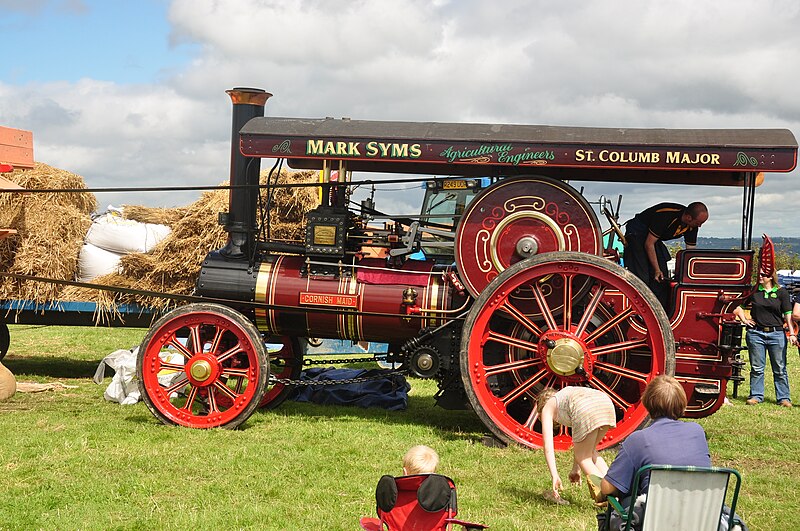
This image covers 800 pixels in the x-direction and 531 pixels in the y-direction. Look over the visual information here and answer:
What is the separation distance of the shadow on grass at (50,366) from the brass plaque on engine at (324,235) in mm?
4564

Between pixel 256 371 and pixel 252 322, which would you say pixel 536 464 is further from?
pixel 252 322

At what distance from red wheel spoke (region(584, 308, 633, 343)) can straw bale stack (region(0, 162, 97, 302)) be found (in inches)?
242

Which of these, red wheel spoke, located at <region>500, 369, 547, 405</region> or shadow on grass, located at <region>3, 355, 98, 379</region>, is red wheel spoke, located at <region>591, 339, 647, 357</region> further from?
shadow on grass, located at <region>3, 355, 98, 379</region>

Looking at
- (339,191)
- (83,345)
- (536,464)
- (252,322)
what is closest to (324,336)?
(252,322)

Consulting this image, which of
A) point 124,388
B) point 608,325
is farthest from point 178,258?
point 608,325

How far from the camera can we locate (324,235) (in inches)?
307

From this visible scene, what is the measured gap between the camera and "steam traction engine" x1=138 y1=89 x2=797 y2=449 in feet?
23.0

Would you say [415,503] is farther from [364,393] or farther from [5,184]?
[5,184]

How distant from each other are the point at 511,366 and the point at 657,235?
5.85ft

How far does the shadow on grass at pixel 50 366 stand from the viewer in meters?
10.9

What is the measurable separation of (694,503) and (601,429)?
5.35ft

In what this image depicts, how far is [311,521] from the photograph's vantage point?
508 cm

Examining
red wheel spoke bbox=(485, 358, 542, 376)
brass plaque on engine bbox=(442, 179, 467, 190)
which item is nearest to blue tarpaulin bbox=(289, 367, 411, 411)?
red wheel spoke bbox=(485, 358, 542, 376)

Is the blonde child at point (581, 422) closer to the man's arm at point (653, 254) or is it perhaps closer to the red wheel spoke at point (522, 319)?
the red wheel spoke at point (522, 319)
